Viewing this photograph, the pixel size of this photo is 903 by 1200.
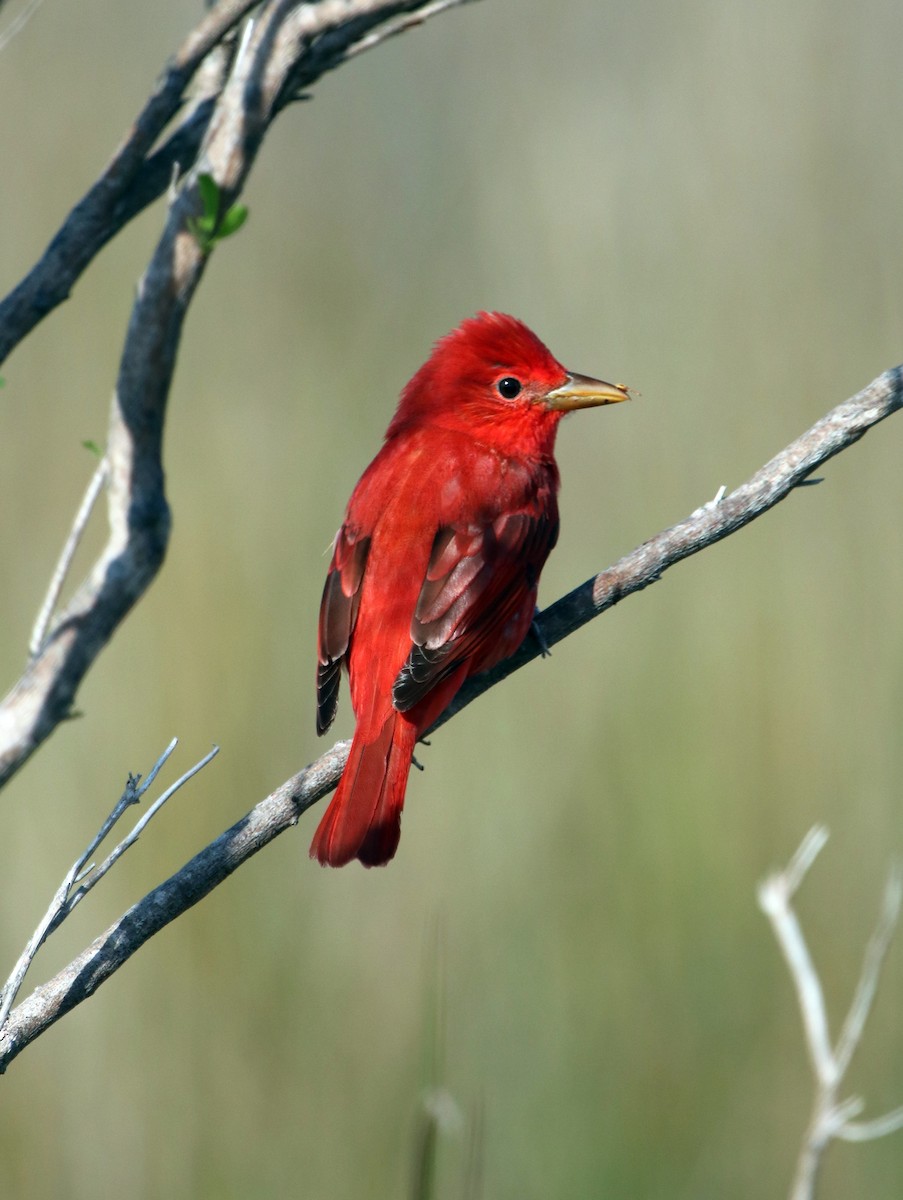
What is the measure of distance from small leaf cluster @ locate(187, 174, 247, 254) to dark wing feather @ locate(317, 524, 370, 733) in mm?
1465

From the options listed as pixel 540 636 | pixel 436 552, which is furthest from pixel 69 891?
pixel 436 552

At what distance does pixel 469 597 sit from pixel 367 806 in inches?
22.4

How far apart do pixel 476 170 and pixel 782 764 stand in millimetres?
2361

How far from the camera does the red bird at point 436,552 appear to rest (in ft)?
10.1

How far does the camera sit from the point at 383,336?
4836 millimetres

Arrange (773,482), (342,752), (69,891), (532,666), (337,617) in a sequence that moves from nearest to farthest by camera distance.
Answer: (69,891)
(773,482)
(342,752)
(337,617)
(532,666)

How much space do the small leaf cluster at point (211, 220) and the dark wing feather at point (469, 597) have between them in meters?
1.31

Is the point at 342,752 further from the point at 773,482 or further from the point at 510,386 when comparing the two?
the point at 510,386

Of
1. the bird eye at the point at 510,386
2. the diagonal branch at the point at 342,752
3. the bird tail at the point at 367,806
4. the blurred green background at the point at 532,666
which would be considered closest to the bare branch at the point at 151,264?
the diagonal branch at the point at 342,752

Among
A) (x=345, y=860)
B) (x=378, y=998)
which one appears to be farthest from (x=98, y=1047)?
(x=345, y=860)

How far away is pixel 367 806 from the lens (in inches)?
118

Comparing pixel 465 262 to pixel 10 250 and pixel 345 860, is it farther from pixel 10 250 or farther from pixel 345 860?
pixel 345 860

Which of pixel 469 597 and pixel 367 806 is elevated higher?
pixel 469 597

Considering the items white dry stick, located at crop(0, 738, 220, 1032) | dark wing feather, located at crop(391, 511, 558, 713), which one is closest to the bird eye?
dark wing feather, located at crop(391, 511, 558, 713)
